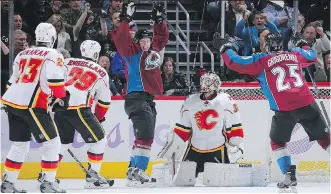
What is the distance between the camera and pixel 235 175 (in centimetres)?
894

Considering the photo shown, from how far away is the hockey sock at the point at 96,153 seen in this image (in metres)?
8.88

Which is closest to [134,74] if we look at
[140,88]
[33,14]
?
[140,88]

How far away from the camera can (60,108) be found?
845cm

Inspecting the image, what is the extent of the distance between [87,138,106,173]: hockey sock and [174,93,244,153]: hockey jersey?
2.23 feet

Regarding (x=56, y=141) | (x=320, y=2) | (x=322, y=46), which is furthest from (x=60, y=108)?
(x=320, y=2)

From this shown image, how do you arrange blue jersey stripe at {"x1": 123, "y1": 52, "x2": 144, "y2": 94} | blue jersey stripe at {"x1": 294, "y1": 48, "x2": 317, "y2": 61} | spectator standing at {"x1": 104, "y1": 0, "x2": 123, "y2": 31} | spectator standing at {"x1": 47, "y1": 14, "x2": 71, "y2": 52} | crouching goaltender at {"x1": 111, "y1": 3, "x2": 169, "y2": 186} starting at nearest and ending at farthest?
blue jersey stripe at {"x1": 294, "y1": 48, "x2": 317, "y2": 61}, crouching goaltender at {"x1": 111, "y1": 3, "x2": 169, "y2": 186}, blue jersey stripe at {"x1": 123, "y1": 52, "x2": 144, "y2": 94}, spectator standing at {"x1": 47, "y1": 14, "x2": 71, "y2": 52}, spectator standing at {"x1": 104, "y1": 0, "x2": 123, "y2": 31}

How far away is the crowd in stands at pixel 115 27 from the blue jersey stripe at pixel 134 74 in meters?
0.92

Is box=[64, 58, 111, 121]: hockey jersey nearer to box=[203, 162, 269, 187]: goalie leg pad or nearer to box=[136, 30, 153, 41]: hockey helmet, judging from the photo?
box=[136, 30, 153, 41]: hockey helmet

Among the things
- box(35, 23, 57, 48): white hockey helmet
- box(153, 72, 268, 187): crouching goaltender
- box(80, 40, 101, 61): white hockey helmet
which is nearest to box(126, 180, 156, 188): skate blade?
box(153, 72, 268, 187): crouching goaltender

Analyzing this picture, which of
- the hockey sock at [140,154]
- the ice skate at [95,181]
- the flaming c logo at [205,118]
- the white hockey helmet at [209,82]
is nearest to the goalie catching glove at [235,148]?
the flaming c logo at [205,118]

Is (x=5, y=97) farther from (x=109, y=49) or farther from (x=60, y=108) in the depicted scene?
(x=109, y=49)

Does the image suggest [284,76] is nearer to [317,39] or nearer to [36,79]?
[36,79]

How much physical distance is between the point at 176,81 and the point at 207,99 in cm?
128

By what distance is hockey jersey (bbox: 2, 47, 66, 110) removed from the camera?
25.9ft
